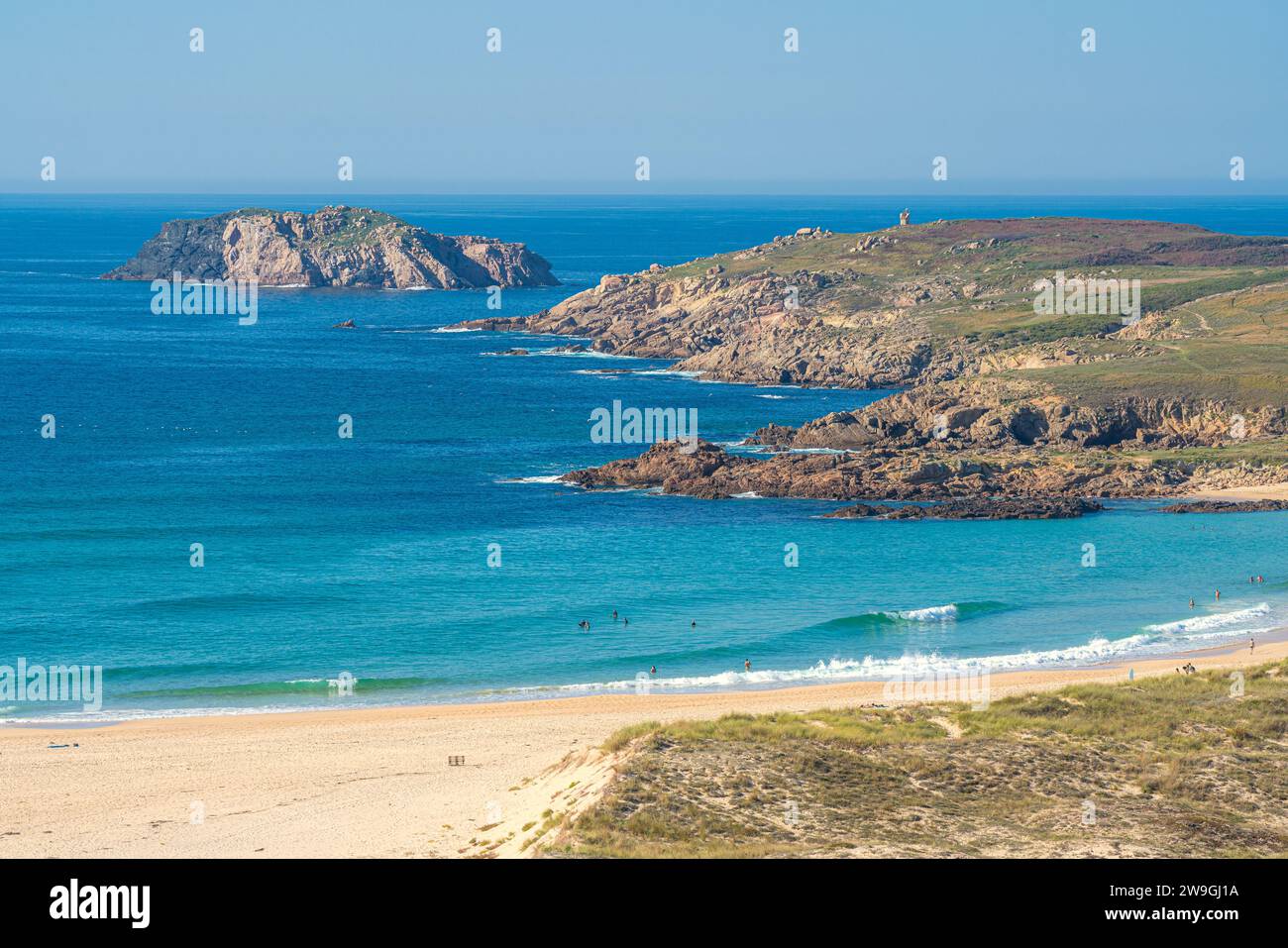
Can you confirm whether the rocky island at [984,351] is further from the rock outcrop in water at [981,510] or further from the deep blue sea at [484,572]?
the deep blue sea at [484,572]

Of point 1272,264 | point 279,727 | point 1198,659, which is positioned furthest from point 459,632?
point 1272,264

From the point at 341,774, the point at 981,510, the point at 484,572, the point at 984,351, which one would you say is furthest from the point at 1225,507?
the point at 341,774

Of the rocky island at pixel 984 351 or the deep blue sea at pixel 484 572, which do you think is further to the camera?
the rocky island at pixel 984 351

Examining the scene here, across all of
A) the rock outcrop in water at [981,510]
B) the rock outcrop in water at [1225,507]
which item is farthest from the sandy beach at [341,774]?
the rock outcrop in water at [1225,507]

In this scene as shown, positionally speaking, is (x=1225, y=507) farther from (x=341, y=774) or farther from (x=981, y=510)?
(x=341, y=774)

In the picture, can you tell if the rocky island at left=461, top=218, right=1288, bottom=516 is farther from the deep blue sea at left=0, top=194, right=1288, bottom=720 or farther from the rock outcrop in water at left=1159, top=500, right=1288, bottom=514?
the deep blue sea at left=0, top=194, right=1288, bottom=720

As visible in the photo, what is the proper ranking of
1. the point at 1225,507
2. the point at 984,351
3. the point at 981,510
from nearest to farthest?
the point at 981,510 < the point at 1225,507 < the point at 984,351
